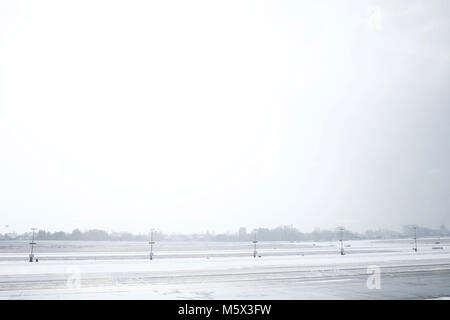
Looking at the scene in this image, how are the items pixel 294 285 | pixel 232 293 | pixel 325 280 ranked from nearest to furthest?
pixel 232 293, pixel 294 285, pixel 325 280
